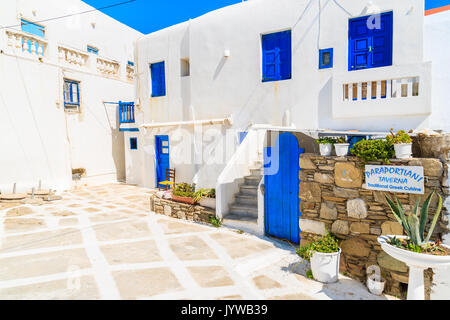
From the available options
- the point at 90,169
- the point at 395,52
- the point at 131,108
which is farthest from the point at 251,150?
the point at 90,169

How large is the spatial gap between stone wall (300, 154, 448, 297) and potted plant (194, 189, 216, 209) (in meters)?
3.38

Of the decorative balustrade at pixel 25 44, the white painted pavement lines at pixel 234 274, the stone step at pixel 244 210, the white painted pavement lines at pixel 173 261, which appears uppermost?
the decorative balustrade at pixel 25 44

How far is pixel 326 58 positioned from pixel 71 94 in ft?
41.8

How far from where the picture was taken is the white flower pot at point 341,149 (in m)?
5.55

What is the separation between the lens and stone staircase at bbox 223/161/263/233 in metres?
7.97

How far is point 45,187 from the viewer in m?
13.3

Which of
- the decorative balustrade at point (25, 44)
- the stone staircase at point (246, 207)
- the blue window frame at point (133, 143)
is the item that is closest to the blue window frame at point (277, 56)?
the stone staircase at point (246, 207)

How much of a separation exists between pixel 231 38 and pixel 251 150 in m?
4.73

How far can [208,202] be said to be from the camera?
8.95 meters

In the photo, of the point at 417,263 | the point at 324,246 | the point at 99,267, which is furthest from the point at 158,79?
the point at 417,263

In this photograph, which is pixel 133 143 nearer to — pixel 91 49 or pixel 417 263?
pixel 91 49

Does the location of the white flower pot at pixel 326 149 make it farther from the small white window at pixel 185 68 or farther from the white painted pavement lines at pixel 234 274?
the small white window at pixel 185 68

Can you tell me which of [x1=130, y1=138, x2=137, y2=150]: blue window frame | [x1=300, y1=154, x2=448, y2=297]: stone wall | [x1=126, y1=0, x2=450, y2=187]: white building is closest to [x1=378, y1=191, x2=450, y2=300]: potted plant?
[x1=300, y1=154, x2=448, y2=297]: stone wall

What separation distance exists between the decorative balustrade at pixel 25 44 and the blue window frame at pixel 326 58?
12.8 m
